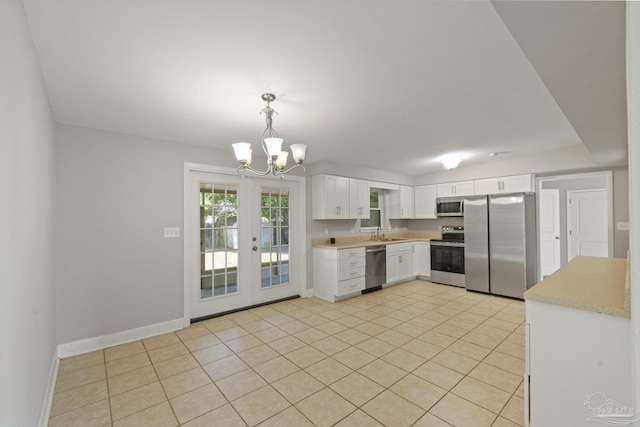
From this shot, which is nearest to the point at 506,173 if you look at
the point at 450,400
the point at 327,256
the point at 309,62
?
the point at 327,256

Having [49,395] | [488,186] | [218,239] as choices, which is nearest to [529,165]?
[488,186]

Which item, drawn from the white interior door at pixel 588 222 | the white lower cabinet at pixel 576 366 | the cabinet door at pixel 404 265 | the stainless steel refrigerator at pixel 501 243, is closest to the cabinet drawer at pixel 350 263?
the cabinet door at pixel 404 265

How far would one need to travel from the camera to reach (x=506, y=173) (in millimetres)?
4781

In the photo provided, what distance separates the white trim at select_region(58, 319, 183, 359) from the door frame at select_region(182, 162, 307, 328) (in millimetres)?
190

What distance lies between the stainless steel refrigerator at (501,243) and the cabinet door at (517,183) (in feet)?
0.47

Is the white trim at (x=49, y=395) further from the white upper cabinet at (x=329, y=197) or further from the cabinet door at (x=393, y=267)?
the cabinet door at (x=393, y=267)

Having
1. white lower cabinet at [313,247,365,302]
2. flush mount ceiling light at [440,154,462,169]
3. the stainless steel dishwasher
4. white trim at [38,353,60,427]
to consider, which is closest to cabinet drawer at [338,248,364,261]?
white lower cabinet at [313,247,365,302]

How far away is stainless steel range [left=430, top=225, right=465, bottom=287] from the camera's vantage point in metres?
5.18

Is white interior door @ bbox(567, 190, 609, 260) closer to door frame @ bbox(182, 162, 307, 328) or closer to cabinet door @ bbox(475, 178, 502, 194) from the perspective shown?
cabinet door @ bbox(475, 178, 502, 194)

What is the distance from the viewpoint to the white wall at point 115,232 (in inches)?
110

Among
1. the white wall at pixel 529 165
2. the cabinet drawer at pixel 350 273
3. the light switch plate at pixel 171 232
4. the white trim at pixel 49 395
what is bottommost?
the white trim at pixel 49 395

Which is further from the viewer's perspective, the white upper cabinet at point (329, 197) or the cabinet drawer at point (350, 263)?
the white upper cabinet at point (329, 197)

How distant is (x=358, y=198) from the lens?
520cm

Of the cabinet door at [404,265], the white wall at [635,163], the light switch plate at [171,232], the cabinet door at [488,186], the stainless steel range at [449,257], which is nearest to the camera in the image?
the white wall at [635,163]
